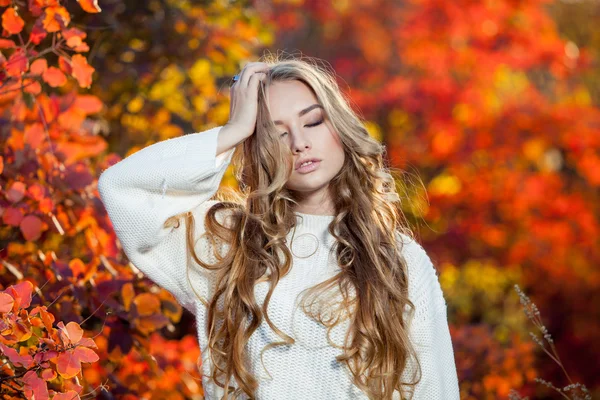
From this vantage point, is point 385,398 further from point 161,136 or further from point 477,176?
point 477,176

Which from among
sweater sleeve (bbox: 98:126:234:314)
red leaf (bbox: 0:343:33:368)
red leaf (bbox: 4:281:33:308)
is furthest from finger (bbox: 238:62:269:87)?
red leaf (bbox: 0:343:33:368)

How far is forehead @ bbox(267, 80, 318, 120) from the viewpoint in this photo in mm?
2611

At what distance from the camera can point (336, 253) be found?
2633 mm

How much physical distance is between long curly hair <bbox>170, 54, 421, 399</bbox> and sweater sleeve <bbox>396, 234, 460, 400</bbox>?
37 millimetres

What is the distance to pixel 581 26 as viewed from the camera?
13820 millimetres

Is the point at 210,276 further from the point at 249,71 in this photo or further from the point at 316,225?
the point at 249,71

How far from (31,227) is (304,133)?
97 centimetres

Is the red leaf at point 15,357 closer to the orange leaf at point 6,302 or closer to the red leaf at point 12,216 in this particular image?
the orange leaf at point 6,302

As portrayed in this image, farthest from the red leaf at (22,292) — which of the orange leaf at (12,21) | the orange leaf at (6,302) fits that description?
the orange leaf at (12,21)

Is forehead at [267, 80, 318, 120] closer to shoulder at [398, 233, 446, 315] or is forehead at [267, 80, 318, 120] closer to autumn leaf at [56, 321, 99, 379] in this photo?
shoulder at [398, 233, 446, 315]

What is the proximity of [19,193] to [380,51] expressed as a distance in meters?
9.01

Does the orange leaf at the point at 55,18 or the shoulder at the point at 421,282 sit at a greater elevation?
the orange leaf at the point at 55,18

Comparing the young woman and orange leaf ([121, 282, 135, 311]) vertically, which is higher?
the young woman

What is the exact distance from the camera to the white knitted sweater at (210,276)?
7.79 feet
